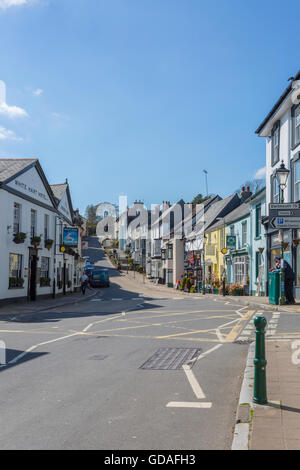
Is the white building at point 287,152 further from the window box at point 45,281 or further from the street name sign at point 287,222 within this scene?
the window box at point 45,281

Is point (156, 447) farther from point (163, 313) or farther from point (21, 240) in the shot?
point (21, 240)

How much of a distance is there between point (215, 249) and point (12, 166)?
22388 mm

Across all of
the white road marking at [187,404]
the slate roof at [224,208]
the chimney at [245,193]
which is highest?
the chimney at [245,193]

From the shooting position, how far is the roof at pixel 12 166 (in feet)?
80.4

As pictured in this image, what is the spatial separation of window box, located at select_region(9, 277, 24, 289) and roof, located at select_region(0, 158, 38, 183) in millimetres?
5304

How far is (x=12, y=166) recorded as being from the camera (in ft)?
86.2

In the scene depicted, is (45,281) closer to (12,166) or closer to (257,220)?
(12,166)

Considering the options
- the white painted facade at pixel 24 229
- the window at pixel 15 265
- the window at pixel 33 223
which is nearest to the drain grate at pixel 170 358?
the white painted facade at pixel 24 229

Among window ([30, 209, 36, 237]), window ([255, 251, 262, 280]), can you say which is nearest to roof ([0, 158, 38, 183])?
window ([30, 209, 36, 237])

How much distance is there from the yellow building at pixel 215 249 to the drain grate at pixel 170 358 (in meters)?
29.8

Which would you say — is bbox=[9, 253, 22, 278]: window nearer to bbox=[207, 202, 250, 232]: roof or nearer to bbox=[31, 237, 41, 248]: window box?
bbox=[31, 237, 41, 248]: window box

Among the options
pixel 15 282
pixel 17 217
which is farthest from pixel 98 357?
pixel 17 217
